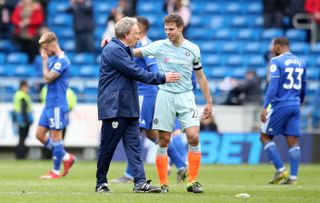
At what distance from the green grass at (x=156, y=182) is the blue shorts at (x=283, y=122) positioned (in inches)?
33.7

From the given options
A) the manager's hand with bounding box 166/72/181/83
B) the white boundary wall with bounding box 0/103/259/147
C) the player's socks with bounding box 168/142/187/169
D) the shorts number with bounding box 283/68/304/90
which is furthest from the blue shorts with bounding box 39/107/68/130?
the white boundary wall with bounding box 0/103/259/147

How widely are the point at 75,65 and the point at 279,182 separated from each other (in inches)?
513

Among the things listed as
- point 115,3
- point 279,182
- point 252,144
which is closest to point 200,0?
point 115,3

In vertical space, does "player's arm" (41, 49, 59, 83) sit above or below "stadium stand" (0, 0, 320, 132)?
above

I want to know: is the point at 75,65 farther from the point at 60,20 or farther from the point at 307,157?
the point at 307,157

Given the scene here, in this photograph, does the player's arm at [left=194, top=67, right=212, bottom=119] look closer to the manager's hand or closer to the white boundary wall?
the manager's hand

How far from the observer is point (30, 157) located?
82.4 ft

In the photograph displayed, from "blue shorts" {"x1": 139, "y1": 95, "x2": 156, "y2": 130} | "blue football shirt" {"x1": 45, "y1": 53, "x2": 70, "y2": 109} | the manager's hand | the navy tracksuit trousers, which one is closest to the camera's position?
the manager's hand

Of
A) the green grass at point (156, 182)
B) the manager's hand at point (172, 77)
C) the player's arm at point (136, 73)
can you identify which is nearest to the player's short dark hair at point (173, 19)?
the player's arm at point (136, 73)

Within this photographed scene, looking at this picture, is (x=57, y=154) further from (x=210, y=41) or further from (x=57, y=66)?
(x=210, y=41)

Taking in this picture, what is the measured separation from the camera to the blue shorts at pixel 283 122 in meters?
16.0

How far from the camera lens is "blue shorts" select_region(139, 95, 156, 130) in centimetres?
1557

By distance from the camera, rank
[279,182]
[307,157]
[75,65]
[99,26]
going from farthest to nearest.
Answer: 1. [99,26]
2. [75,65]
3. [307,157]
4. [279,182]

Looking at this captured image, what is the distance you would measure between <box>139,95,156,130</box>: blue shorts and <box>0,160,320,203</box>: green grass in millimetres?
944
